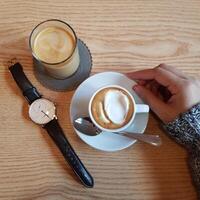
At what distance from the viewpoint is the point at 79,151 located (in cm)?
86

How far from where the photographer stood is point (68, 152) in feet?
2.76

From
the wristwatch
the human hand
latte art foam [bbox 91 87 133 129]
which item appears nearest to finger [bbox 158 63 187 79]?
the human hand

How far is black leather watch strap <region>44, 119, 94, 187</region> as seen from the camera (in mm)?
832

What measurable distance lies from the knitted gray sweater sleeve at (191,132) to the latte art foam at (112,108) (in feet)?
0.30

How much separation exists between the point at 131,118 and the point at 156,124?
0.08m

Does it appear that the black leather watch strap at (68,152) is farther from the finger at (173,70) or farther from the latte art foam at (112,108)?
the finger at (173,70)

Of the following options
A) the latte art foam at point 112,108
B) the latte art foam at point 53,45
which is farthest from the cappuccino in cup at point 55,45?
the latte art foam at point 112,108

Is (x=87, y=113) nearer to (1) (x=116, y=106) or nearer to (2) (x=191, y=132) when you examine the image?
(1) (x=116, y=106)

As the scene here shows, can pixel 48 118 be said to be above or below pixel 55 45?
below

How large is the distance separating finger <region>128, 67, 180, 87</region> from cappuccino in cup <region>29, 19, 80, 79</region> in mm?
142

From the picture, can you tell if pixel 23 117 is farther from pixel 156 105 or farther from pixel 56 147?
pixel 156 105

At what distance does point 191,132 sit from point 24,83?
38cm

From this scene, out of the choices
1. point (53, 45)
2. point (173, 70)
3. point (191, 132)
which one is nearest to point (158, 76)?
point (173, 70)

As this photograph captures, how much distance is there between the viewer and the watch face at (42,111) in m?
0.86
